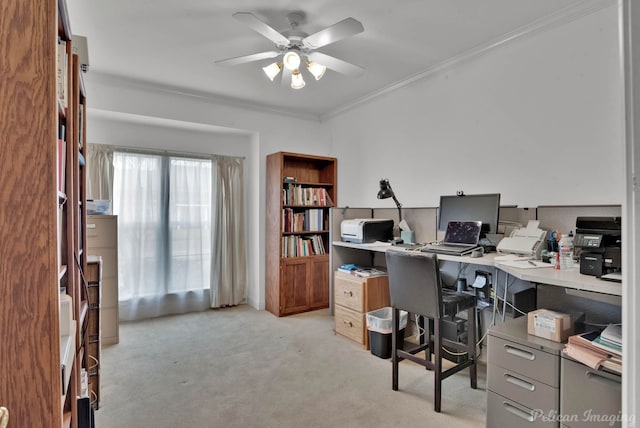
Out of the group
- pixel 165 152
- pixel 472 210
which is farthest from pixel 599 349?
pixel 165 152

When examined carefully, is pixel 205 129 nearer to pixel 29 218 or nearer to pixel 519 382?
pixel 29 218

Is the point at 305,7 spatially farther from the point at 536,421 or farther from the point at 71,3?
the point at 536,421

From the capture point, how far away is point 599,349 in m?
1.37

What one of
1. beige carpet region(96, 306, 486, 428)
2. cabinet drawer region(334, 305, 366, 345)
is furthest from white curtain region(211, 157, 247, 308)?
cabinet drawer region(334, 305, 366, 345)

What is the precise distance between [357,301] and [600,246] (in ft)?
6.13

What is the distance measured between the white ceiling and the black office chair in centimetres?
166

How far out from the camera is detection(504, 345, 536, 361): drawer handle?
159 centimetres

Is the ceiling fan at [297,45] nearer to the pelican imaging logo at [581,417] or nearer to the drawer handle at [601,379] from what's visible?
the drawer handle at [601,379]

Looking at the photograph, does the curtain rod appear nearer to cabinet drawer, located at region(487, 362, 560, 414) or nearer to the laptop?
the laptop

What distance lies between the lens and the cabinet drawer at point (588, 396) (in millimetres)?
1314

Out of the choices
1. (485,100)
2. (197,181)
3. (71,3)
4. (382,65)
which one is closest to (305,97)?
(382,65)

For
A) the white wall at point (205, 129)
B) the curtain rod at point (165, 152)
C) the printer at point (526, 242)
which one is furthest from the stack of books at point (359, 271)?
the curtain rod at point (165, 152)

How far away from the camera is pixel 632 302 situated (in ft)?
3.52

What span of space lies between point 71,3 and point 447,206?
3.05 meters
